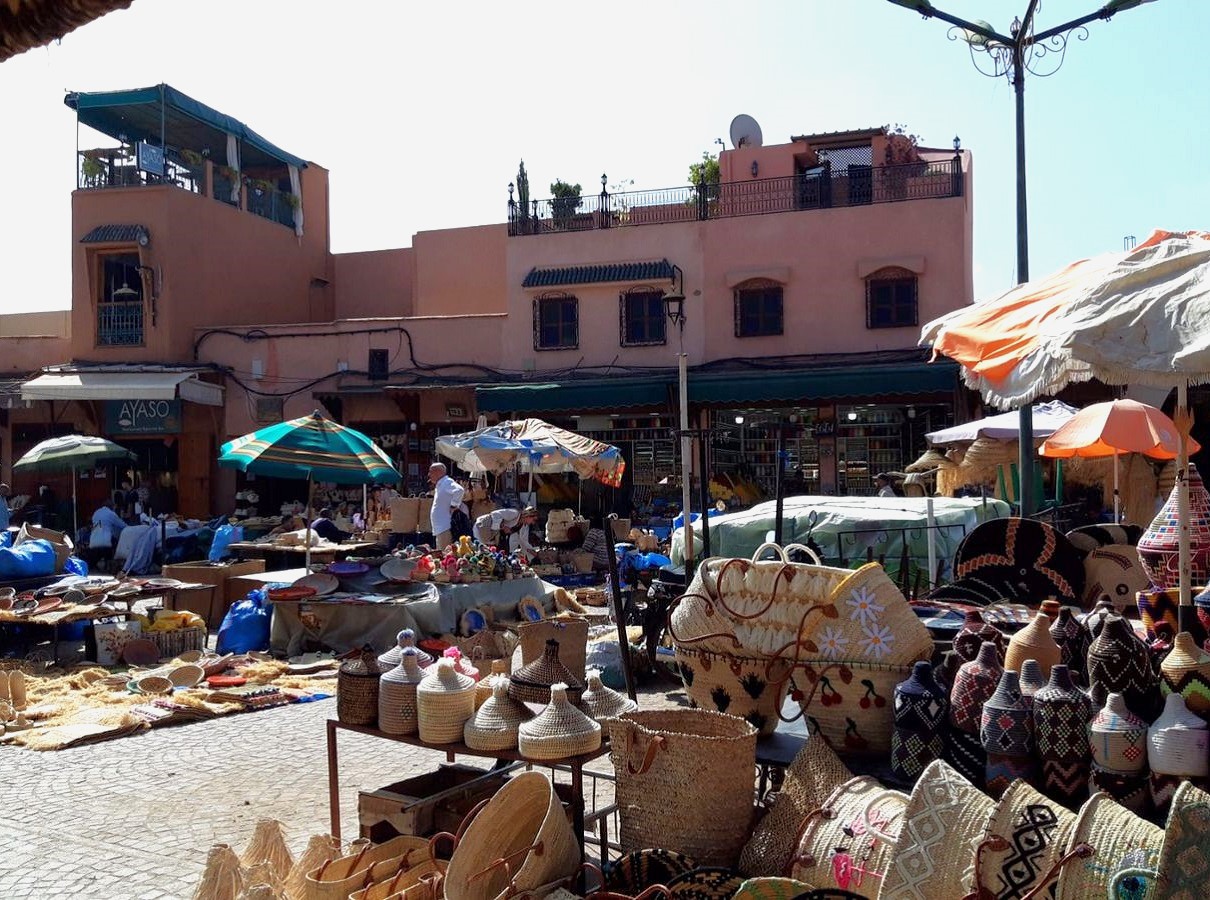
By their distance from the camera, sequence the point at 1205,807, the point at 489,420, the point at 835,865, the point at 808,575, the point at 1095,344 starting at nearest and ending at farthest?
the point at 1205,807, the point at 835,865, the point at 1095,344, the point at 808,575, the point at 489,420

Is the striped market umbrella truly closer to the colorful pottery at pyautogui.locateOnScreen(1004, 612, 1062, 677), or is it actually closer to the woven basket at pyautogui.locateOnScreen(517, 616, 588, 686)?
the woven basket at pyautogui.locateOnScreen(517, 616, 588, 686)

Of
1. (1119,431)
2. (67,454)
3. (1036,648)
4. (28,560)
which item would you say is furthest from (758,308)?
(1036,648)

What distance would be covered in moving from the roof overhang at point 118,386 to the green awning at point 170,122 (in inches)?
205

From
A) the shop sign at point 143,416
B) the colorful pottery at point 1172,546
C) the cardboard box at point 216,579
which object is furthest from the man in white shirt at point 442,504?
the shop sign at point 143,416

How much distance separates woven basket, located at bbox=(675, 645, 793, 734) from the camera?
13.9 ft

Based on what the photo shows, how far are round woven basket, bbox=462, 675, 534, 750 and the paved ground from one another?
1.29m

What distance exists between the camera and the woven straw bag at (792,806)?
352cm

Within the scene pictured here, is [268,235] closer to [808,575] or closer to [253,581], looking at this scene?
[253,581]

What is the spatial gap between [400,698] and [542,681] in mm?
608

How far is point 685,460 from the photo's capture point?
6172 mm

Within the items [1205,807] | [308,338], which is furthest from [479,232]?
[1205,807]

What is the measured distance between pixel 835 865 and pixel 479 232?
78.5 ft

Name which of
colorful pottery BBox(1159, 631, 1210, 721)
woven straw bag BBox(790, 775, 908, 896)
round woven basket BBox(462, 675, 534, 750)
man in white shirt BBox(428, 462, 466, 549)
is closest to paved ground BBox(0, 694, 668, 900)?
round woven basket BBox(462, 675, 534, 750)

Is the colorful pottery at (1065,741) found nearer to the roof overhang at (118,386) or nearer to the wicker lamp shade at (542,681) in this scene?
the wicker lamp shade at (542,681)
